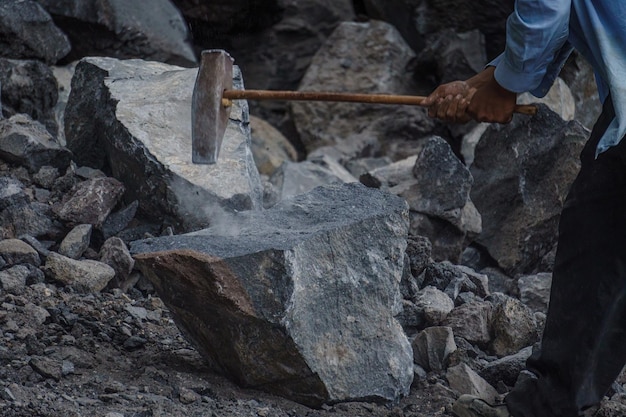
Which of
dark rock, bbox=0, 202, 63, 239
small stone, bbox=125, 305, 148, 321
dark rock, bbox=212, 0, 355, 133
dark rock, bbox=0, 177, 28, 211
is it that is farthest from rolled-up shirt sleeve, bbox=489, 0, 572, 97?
dark rock, bbox=212, 0, 355, 133

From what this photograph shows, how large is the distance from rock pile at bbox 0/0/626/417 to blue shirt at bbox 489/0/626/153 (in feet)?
2.81

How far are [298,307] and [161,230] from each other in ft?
5.56

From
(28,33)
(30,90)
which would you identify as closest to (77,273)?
(30,90)

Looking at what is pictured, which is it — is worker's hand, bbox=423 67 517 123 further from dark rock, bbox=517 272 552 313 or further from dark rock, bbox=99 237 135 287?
dark rock, bbox=517 272 552 313

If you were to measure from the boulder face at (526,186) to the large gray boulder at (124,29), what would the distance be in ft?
8.24

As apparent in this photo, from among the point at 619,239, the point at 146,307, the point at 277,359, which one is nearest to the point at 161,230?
the point at 146,307

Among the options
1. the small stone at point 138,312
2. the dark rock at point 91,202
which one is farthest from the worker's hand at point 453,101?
the dark rock at point 91,202

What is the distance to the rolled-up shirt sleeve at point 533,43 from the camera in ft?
9.57

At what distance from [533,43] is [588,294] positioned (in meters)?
0.80

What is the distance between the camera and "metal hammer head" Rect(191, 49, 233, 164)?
13.7 feet

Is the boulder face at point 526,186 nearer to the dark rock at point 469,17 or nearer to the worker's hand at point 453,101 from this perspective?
the worker's hand at point 453,101

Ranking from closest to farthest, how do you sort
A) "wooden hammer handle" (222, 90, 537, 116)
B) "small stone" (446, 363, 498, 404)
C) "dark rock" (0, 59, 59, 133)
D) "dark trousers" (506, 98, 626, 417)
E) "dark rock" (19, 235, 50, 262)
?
1. "dark trousers" (506, 98, 626, 417)
2. "small stone" (446, 363, 498, 404)
3. "wooden hammer handle" (222, 90, 537, 116)
4. "dark rock" (19, 235, 50, 262)
5. "dark rock" (0, 59, 59, 133)

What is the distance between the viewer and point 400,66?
8.70 m

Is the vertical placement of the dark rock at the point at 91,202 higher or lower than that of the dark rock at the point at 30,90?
lower
